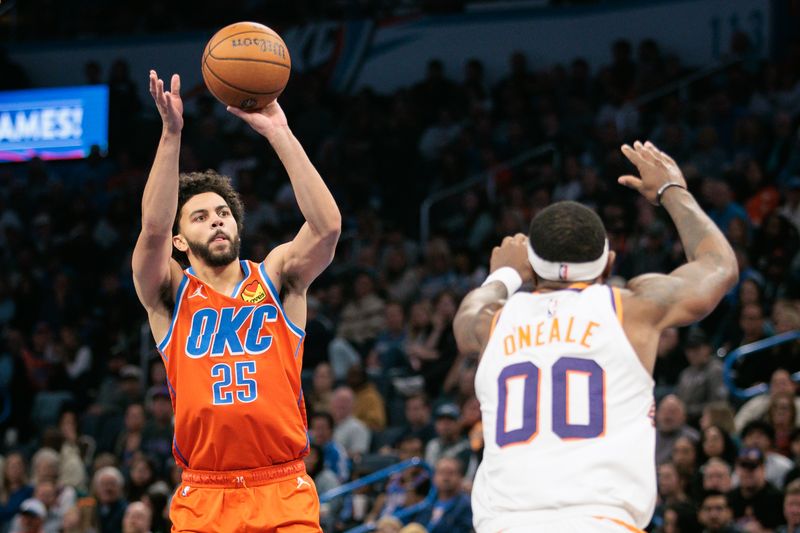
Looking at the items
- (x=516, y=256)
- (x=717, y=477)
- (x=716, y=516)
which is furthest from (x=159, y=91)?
(x=717, y=477)

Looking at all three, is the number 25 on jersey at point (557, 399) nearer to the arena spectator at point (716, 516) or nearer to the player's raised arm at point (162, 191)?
the player's raised arm at point (162, 191)

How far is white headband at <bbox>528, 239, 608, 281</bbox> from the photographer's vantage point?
5.00 m

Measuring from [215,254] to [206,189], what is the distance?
1.44 ft

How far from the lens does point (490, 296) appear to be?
5348 millimetres

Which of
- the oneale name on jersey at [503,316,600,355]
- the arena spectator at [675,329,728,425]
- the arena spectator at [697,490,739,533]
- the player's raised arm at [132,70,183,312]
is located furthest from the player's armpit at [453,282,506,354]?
the arena spectator at [675,329,728,425]

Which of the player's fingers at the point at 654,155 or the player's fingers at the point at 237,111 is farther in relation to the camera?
the player's fingers at the point at 237,111

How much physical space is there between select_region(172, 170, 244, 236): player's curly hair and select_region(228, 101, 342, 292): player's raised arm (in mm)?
393

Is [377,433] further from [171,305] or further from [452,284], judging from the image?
[171,305]

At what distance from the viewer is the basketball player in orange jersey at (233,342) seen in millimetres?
6180

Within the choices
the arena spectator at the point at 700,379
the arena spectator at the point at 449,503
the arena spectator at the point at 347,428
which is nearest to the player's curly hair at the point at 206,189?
the arena spectator at the point at 449,503

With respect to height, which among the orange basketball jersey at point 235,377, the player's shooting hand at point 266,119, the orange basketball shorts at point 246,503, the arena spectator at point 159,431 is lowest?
the arena spectator at point 159,431

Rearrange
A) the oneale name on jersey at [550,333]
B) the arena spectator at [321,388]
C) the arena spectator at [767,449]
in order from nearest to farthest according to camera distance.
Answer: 1. the oneale name on jersey at [550,333]
2. the arena spectator at [767,449]
3. the arena spectator at [321,388]

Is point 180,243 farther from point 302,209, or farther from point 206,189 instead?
point 302,209

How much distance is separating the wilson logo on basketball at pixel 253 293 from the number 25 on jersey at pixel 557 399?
1.84 metres
